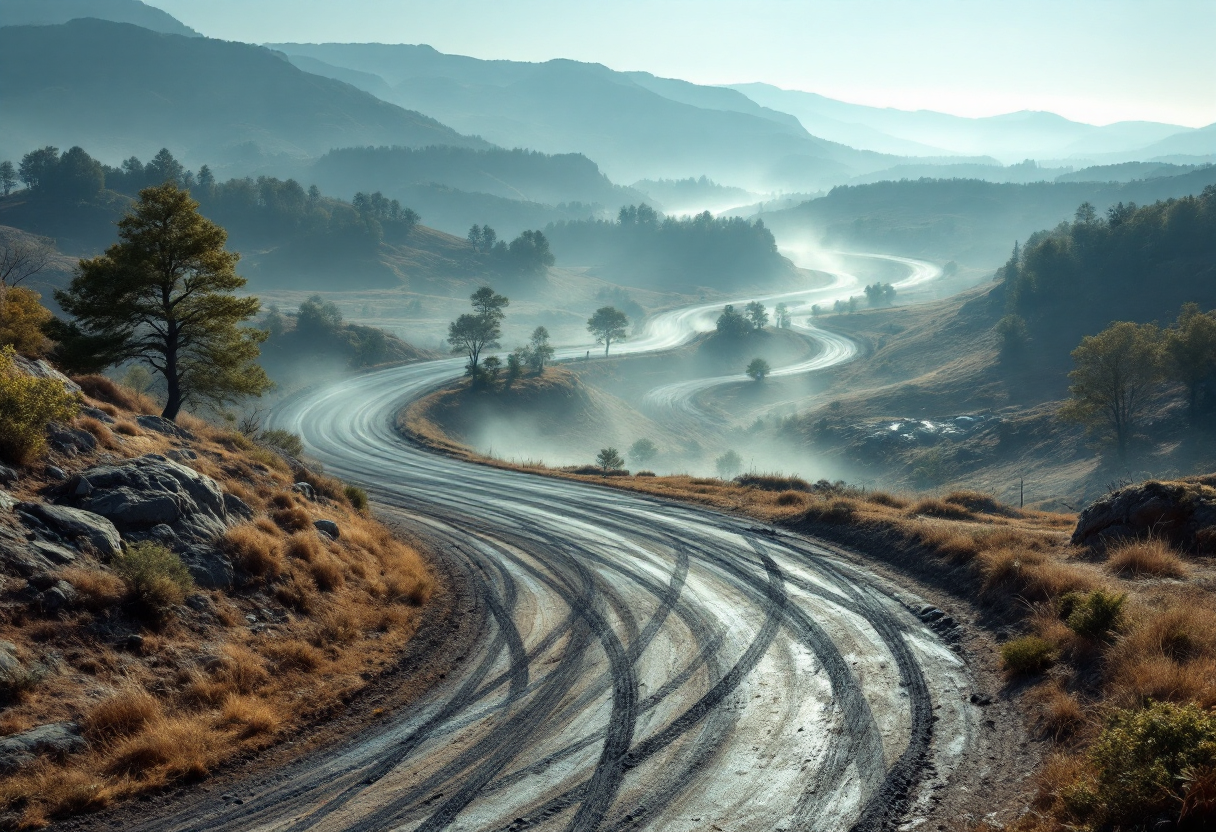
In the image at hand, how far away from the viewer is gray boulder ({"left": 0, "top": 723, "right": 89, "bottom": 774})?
890 cm

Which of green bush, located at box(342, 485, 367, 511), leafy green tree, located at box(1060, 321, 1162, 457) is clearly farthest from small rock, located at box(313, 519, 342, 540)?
leafy green tree, located at box(1060, 321, 1162, 457)

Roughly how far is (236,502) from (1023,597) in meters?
19.1

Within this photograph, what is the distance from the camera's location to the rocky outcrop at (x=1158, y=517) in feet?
48.9

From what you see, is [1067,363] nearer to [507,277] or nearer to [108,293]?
[108,293]

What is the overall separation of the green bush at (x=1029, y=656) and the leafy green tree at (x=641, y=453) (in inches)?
2687

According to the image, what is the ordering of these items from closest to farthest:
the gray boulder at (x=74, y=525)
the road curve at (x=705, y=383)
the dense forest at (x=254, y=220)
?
the gray boulder at (x=74, y=525) → the road curve at (x=705, y=383) → the dense forest at (x=254, y=220)

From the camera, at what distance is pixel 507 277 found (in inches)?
7461

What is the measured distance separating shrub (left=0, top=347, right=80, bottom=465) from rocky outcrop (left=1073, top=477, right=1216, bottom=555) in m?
24.1

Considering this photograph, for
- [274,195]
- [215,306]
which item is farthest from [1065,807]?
[274,195]

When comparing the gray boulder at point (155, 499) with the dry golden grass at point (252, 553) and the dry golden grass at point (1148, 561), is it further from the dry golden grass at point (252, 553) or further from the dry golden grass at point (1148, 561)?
the dry golden grass at point (1148, 561)

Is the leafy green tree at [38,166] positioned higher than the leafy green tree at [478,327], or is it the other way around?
the leafy green tree at [38,166]

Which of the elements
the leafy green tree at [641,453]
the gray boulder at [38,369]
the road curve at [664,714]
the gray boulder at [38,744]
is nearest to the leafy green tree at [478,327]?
the leafy green tree at [641,453]

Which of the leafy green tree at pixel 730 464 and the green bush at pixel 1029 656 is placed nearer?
the green bush at pixel 1029 656

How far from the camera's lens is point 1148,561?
13.9 m
